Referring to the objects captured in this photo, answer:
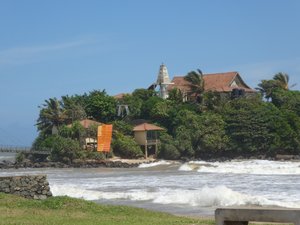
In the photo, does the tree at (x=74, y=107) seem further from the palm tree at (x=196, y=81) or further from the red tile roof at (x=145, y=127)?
the palm tree at (x=196, y=81)

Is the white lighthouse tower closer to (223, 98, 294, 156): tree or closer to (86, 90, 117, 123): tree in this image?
(86, 90, 117, 123): tree

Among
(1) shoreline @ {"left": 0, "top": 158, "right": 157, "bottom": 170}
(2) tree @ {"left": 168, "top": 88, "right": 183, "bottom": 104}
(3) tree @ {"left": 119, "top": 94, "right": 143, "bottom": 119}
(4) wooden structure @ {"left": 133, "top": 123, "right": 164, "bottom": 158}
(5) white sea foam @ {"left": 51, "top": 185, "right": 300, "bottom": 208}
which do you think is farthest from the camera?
(2) tree @ {"left": 168, "top": 88, "right": 183, "bottom": 104}

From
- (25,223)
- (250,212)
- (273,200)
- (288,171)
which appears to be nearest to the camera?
(250,212)

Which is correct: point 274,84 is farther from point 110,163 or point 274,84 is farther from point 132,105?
point 110,163

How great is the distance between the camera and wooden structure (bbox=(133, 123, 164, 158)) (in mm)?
65438

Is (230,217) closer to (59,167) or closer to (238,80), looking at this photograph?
(59,167)

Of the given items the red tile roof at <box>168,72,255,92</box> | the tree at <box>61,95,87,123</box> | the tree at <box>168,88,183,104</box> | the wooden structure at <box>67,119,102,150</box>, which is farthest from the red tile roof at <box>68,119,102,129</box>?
the red tile roof at <box>168,72,255,92</box>

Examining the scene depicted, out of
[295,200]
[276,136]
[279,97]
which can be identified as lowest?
[295,200]

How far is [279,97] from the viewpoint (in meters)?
71.6

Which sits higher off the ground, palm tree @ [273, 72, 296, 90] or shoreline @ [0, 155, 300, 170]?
palm tree @ [273, 72, 296, 90]

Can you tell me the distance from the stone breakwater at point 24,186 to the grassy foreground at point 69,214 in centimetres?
169

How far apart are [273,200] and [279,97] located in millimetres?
50519

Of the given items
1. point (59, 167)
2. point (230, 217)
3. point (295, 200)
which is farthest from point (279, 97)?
point (230, 217)

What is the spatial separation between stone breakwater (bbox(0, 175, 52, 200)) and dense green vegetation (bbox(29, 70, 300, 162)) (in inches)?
1657
